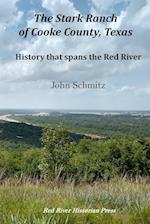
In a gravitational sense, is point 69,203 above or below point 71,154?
above

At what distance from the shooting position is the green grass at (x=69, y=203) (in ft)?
13.0

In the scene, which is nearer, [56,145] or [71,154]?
[56,145]

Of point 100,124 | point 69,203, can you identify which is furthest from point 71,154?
point 100,124

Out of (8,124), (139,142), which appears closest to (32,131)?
(8,124)

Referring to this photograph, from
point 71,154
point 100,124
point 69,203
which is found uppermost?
point 69,203

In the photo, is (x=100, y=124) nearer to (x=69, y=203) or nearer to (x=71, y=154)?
(x=71, y=154)

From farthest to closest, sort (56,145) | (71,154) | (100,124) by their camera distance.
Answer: (100,124) → (71,154) → (56,145)

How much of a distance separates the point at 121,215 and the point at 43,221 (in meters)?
1.35

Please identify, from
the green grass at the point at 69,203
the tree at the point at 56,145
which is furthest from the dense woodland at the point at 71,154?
the green grass at the point at 69,203

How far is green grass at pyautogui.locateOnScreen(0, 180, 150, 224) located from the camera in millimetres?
3963

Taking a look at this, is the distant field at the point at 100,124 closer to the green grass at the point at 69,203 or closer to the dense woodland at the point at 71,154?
the dense woodland at the point at 71,154

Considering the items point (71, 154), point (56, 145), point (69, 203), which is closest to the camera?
point (69, 203)

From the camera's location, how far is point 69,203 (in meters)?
4.59

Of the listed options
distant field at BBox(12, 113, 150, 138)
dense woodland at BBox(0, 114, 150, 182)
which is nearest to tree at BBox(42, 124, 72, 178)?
dense woodland at BBox(0, 114, 150, 182)
